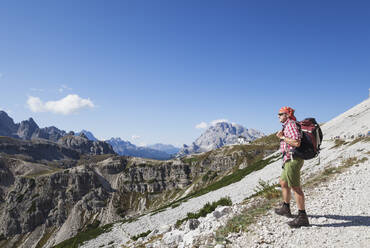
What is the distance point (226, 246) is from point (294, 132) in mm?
4448

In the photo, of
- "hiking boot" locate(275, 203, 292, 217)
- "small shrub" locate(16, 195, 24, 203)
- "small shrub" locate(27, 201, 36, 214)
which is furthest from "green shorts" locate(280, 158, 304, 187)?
"small shrub" locate(16, 195, 24, 203)

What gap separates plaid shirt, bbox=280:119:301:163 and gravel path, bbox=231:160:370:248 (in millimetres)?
2423

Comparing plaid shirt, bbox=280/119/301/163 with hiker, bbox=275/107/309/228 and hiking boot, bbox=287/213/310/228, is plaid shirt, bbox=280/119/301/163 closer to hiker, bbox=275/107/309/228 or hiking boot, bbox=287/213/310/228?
hiker, bbox=275/107/309/228

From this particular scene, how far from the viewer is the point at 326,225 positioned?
7.22 metres

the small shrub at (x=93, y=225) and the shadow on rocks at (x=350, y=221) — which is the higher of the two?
the shadow on rocks at (x=350, y=221)

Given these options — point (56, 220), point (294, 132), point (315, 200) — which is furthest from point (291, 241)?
point (56, 220)

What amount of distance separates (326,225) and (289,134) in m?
3.40

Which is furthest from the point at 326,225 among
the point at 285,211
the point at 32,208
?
the point at 32,208

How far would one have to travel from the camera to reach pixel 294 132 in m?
7.11

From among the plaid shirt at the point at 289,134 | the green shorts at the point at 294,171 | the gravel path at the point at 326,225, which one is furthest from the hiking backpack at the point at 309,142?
the gravel path at the point at 326,225

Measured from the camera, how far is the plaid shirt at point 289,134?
7.07m

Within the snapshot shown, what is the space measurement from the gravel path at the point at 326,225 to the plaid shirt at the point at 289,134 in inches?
95.4

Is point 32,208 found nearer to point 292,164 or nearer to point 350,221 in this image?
point 292,164

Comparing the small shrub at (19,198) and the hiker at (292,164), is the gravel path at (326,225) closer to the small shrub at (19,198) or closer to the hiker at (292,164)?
the hiker at (292,164)
